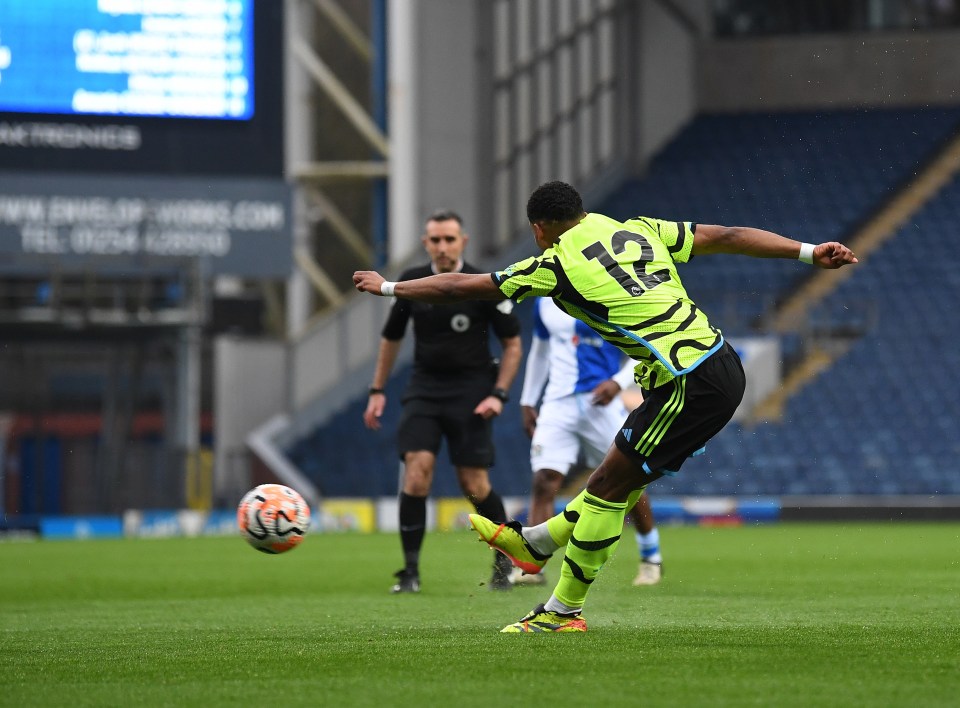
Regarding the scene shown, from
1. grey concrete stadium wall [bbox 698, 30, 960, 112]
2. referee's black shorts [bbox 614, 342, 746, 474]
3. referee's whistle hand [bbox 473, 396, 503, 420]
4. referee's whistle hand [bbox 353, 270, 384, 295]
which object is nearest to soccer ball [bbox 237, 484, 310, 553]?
referee's whistle hand [bbox 473, 396, 503, 420]

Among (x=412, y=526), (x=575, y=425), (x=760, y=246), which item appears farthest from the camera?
(x=575, y=425)

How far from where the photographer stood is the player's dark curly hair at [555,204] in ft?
22.7

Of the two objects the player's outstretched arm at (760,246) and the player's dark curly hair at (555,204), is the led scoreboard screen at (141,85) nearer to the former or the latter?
the player's dark curly hair at (555,204)

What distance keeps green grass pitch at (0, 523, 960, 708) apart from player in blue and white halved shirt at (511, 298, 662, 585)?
0.86 meters

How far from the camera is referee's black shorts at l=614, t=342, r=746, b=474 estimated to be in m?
6.79

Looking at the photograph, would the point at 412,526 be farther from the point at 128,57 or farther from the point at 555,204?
the point at 128,57

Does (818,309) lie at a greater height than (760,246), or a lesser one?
lesser

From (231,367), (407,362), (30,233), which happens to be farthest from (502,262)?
(30,233)

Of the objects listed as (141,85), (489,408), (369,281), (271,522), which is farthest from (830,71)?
(369,281)

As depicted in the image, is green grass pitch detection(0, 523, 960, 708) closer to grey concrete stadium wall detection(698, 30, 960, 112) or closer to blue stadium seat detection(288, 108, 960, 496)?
blue stadium seat detection(288, 108, 960, 496)

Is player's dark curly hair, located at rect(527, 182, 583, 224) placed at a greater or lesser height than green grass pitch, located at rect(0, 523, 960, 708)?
greater

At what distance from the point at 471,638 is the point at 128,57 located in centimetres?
1557

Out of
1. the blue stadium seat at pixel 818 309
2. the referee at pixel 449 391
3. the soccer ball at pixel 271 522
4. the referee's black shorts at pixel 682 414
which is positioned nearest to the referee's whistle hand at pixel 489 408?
the referee at pixel 449 391

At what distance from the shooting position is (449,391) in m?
10.3
